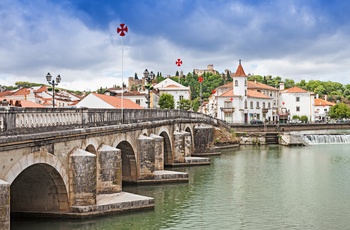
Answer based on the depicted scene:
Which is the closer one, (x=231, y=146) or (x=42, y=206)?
(x=42, y=206)

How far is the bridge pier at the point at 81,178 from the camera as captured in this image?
1997cm

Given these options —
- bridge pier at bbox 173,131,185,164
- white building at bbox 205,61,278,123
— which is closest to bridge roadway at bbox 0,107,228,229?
bridge pier at bbox 173,131,185,164

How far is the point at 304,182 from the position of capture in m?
32.5

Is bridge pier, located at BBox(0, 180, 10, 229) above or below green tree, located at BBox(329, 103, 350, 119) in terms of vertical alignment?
below

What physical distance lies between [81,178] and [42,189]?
1.72m

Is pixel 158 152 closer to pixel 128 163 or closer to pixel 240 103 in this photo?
pixel 128 163

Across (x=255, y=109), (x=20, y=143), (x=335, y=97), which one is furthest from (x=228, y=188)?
(x=335, y=97)

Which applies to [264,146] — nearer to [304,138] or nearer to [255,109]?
[304,138]

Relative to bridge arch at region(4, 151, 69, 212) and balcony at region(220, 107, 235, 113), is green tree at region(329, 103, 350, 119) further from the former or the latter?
bridge arch at region(4, 151, 69, 212)

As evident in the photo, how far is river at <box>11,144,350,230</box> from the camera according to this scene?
20906 mm

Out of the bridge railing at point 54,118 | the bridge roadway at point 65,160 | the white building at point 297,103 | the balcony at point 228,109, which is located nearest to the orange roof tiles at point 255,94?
the balcony at point 228,109

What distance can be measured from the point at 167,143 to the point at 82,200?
20.7 m

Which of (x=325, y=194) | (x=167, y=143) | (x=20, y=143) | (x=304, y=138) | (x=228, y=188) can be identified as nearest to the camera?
(x=20, y=143)

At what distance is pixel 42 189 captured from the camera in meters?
20.1
